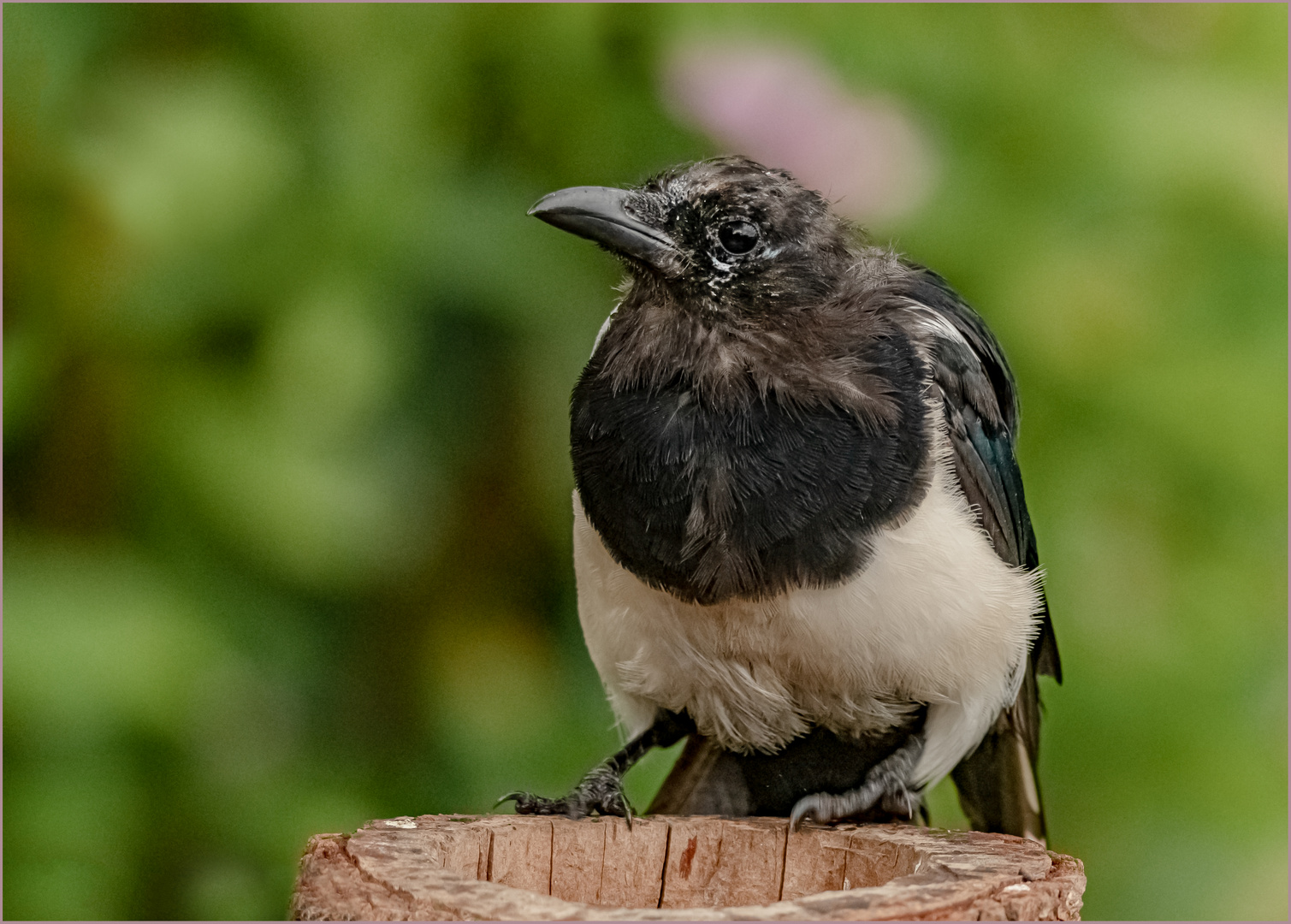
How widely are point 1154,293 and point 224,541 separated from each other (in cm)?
215

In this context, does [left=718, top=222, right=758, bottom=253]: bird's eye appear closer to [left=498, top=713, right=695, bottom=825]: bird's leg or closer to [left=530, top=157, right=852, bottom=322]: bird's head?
[left=530, top=157, right=852, bottom=322]: bird's head

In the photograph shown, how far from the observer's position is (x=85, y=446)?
318cm

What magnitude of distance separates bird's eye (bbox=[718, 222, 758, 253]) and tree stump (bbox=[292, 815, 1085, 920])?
108 centimetres

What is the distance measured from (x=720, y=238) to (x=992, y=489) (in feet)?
2.43

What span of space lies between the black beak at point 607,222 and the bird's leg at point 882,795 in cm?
107

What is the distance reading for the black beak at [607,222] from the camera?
8.61 ft

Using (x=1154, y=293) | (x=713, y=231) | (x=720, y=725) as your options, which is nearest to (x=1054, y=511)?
(x=1154, y=293)

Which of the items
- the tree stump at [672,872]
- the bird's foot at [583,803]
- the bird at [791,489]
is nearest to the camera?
the tree stump at [672,872]

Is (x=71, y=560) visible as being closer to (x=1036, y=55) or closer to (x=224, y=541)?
(x=224, y=541)

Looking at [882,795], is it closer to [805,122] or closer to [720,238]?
[720,238]

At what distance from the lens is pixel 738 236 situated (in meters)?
2.71

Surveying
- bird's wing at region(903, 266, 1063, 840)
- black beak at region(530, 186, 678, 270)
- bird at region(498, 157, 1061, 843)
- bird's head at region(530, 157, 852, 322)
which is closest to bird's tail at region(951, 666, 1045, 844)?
bird's wing at region(903, 266, 1063, 840)

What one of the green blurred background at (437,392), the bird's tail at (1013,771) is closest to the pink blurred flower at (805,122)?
the green blurred background at (437,392)

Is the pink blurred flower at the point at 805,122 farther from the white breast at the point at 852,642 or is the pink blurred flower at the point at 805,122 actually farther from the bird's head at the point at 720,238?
the white breast at the point at 852,642
